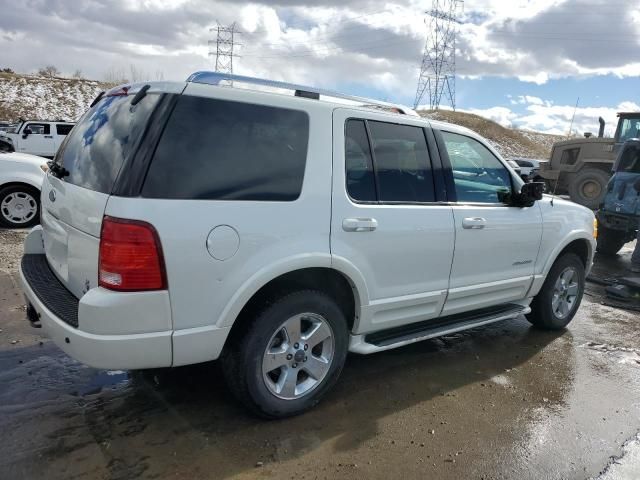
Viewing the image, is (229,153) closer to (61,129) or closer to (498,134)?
(61,129)

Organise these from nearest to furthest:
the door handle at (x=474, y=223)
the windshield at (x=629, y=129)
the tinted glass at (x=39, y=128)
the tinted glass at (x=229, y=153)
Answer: the tinted glass at (x=229, y=153)
the door handle at (x=474, y=223)
the windshield at (x=629, y=129)
the tinted glass at (x=39, y=128)

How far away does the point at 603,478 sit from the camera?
9.41ft

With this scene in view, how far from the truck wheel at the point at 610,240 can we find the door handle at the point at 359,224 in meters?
7.94

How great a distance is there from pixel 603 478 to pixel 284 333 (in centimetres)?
195

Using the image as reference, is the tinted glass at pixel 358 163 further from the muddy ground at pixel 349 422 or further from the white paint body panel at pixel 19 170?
the white paint body panel at pixel 19 170

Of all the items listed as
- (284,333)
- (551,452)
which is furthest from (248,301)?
(551,452)

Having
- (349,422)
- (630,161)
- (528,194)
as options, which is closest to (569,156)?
(630,161)

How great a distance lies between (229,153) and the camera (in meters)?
2.77

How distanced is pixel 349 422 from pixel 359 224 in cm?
123

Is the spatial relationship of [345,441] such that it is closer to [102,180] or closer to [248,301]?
[248,301]

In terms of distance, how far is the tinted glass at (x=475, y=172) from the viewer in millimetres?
3963

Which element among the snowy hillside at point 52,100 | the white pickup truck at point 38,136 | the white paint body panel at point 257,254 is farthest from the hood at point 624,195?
the snowy hillside at point 52,100

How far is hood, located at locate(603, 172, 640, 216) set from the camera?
889 centimetres

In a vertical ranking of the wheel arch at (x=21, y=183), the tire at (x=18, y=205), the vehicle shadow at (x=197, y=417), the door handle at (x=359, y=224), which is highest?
the door handle at (x=359, y=224)
